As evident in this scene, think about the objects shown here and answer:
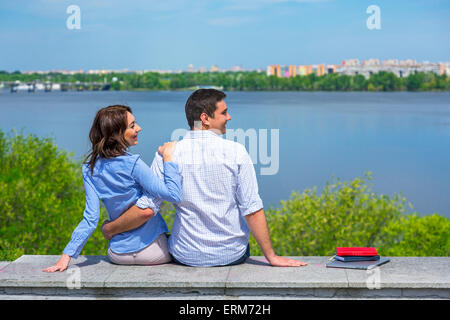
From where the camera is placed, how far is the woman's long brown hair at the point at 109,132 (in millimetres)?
3838

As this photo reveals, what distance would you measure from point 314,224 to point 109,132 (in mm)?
6618

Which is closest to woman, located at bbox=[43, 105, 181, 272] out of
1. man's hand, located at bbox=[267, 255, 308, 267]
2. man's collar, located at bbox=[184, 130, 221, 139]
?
man's collar, located at bbox=[184, 130, 221, 139]

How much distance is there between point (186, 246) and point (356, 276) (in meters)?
1.05

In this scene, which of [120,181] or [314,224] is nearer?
[120,181]

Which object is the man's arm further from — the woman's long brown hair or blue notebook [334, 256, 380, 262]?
the woman's long brown hair

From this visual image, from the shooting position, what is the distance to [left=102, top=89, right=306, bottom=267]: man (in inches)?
153

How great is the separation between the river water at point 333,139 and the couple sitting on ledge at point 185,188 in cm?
1884

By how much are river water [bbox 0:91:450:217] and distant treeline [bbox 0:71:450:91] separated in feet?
9.74

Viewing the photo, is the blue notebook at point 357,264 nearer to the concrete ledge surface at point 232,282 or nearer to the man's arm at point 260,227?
the concrete ledge surface at point 232,282

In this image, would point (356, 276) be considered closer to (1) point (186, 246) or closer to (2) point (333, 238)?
(1) point (186, 246)

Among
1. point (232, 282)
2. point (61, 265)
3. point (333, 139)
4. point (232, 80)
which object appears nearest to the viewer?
point (232, 282)

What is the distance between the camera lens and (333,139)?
201 feet

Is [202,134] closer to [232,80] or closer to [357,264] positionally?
[357,264]

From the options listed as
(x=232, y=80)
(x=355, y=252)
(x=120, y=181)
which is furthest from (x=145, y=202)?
(x=232, y=80)
